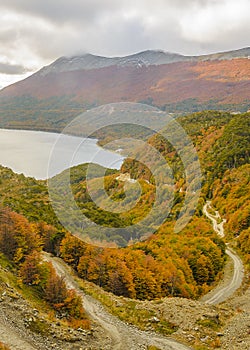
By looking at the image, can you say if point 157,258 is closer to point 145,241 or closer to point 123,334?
point 145,241

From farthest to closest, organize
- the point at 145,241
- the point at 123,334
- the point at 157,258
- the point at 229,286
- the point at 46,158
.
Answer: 1. the point at 46,158
2. the point at 145,241
3. the point at 229,286
4. the point at 157,258
5. the point at 123,334

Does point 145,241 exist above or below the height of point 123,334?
above

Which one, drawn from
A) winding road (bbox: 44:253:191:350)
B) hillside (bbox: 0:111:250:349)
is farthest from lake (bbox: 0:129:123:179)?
winding road (bbox: 44:253:191:350)

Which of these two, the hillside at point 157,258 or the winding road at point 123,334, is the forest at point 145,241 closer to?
the hillside at point 157,258

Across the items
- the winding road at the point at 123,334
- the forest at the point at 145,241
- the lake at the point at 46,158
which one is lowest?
the winding road at the point at 123,334

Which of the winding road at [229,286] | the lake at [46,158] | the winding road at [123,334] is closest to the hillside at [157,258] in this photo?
the winding road at [123,334]

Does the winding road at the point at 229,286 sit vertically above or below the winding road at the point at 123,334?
below

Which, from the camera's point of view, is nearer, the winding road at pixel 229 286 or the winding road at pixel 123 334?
the winding road at pixel 123 334

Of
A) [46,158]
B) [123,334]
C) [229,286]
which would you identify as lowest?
[229,286]

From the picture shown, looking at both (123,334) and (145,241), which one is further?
(145,241)

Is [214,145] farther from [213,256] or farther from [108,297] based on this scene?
[108,297]

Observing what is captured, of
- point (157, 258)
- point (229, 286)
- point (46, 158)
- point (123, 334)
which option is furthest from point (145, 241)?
point (46, 158)

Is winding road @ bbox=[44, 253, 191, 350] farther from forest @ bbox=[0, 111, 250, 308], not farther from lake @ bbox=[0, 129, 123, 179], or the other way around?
lake @ bbox=[0, 129, 123, 179]
